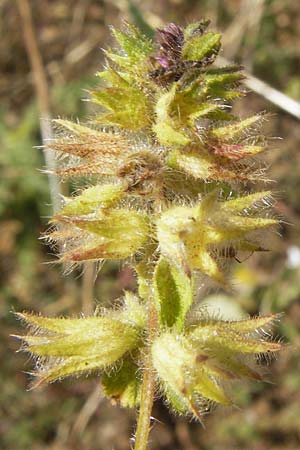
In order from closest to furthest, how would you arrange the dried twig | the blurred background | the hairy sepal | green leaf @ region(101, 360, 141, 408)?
the hairy sepal → green leaf @ region(101, 360, 141, 408) → the dried twig → the blurred background

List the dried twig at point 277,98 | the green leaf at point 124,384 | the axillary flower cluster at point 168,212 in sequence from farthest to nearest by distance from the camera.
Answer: the dried twig at point 277,98 < the green leaf at point 124,384 < the axillary flower cluster at point 168,212

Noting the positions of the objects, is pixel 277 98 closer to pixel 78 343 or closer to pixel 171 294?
pixel 171 294

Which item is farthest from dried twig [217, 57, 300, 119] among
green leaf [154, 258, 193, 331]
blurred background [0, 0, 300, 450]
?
green leaf [154, 258, 193, 331]

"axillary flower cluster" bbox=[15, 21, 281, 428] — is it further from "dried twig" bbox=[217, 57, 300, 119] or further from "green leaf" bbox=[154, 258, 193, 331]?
"dried twig" bbox=[217, 57, 300, 119]

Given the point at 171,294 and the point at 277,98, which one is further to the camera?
the point at 277,98

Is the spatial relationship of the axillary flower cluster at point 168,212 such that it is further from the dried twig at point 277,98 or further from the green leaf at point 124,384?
the dried twig at point 277,98

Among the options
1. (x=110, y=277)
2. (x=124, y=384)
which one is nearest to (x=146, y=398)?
(x=124, y=384)

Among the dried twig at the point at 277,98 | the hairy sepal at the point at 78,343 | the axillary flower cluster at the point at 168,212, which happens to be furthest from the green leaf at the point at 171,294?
the dried twig at the point at 277,98
